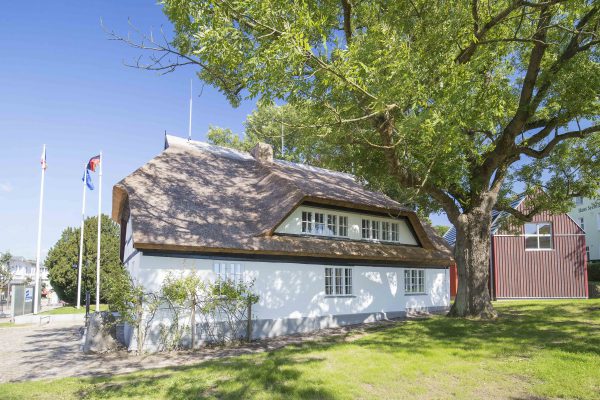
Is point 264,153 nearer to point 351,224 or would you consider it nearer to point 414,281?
point 351,224

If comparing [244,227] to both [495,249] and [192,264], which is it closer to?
[192,264]

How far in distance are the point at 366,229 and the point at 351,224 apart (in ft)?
3.24

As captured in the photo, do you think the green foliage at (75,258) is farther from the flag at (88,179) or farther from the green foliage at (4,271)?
the green foliage at (4,271)

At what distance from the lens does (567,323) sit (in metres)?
14.1

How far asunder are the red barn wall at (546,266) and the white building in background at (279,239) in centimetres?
757

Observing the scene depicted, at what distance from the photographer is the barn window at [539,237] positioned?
87.6ft

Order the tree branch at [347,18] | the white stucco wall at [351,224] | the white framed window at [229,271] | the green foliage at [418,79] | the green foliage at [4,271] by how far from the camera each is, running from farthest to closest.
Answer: the green foliage at [4,271]
the white stucco wall at [351,224]
the white framed window at [229,271]
the tree branch at [347,18]
the green foliage at [418,79]

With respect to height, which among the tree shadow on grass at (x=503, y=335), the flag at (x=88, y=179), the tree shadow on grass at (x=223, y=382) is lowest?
the tree shadow on grass at (x=223, y=382)

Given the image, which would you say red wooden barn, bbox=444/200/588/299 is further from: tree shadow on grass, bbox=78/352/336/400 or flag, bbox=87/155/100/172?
flag, bbox=87/155/100/172

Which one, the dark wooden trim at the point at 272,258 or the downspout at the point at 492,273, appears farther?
the downspout at the point at 492,273

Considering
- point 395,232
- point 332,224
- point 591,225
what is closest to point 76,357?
point 332,224

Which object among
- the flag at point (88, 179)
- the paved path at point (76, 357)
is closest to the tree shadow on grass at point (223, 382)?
the paved path at point (76, 357)

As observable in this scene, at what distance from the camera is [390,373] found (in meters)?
8.90

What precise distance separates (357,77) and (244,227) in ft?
23.2
